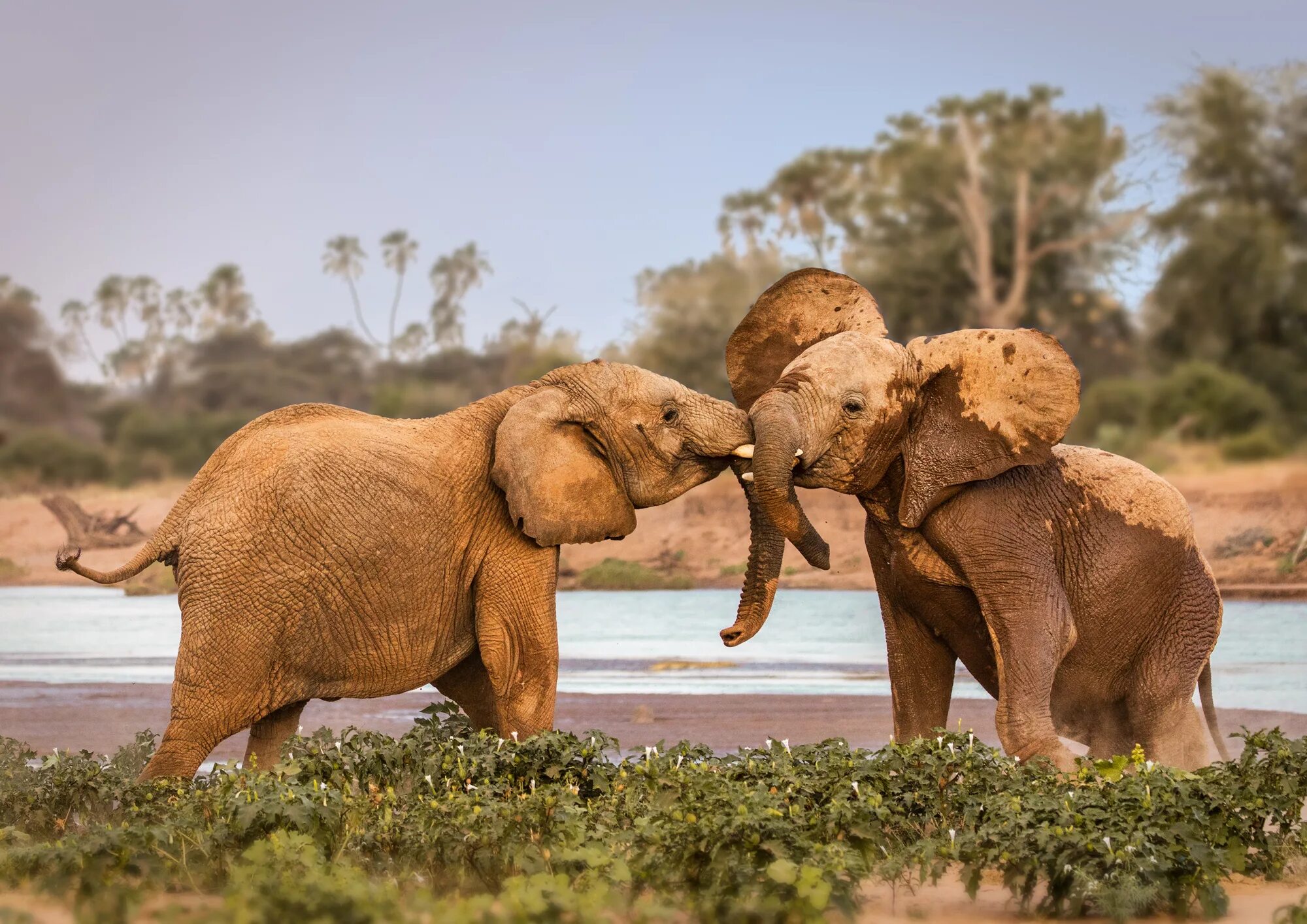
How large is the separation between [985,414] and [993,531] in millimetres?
496

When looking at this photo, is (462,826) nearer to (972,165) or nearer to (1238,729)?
(1238,729)

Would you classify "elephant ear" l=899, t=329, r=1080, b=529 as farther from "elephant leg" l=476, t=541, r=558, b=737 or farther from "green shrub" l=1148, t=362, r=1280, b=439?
"green shrub" l=1148, t=362, r=1280, b=439

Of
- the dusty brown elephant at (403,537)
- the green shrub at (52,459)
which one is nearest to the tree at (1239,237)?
the green shrub at (52,459)

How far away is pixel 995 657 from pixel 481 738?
218cm

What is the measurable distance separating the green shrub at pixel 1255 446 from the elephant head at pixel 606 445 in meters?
16.7

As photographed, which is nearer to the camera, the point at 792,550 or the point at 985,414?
the point at 985,414

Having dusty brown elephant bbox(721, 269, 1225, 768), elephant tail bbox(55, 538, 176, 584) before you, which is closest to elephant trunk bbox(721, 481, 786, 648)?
dusty brown elephant bbox(721, 269, 1225, 768)

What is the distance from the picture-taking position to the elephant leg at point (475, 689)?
809cm

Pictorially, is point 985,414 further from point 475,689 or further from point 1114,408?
point 1114,408

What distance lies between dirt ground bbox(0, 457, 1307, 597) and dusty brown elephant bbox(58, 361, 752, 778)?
12.9 meters

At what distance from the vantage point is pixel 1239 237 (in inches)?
1035

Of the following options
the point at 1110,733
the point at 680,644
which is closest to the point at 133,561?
the point at 1110,733

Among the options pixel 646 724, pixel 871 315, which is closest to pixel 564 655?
pixel 646 724

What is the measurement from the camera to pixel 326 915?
4.86 m
